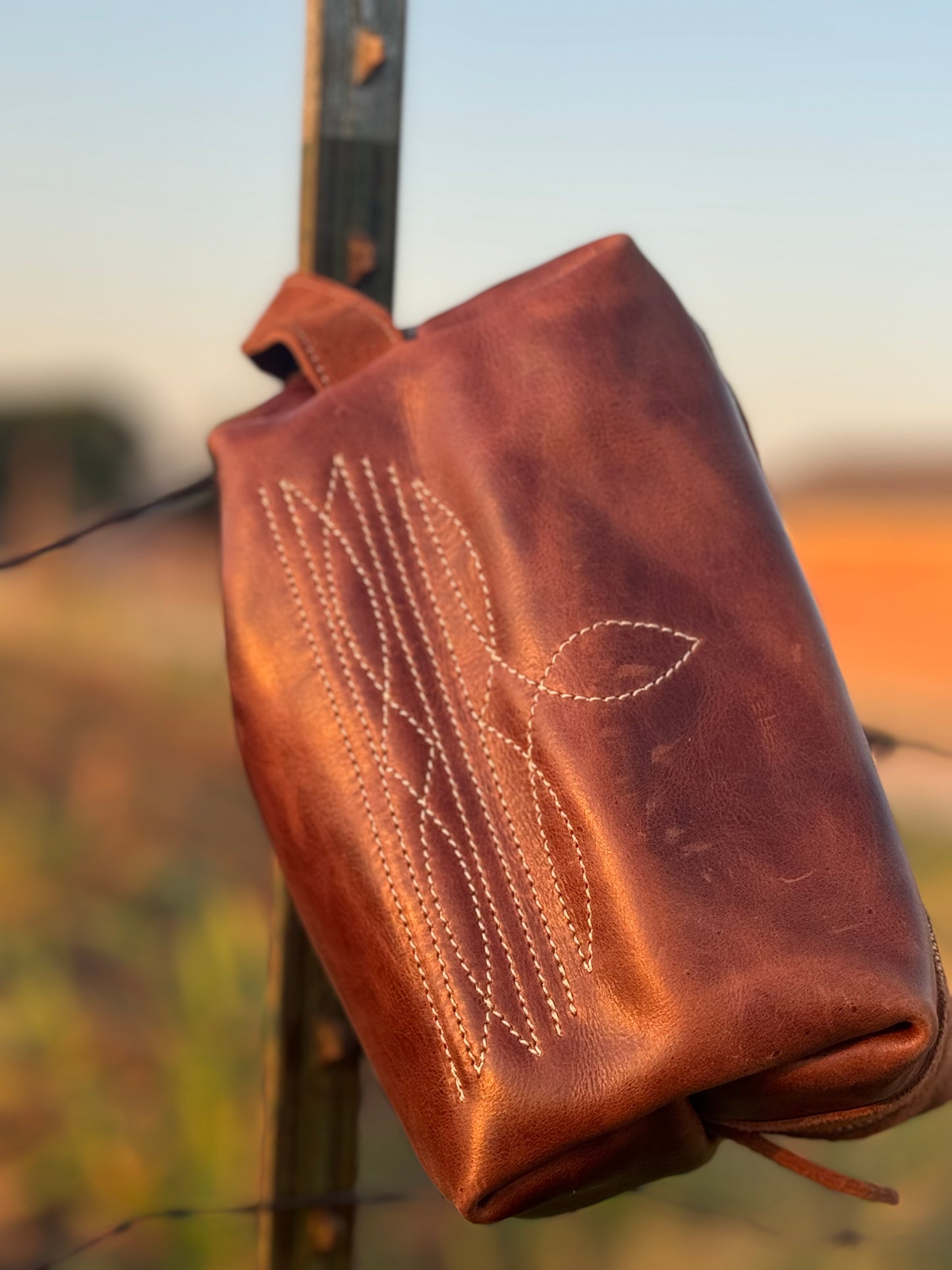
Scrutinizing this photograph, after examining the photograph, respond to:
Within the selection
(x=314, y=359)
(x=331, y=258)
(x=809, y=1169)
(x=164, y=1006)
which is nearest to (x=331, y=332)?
(x=314, y=359)

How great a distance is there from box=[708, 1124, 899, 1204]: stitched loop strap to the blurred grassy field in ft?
3.57

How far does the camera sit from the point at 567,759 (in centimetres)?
55

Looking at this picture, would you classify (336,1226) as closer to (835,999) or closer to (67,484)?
(835,999)

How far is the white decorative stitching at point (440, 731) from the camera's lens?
545mm

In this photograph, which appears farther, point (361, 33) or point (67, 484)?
point (67, 484)

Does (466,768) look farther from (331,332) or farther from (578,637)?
(331,332)

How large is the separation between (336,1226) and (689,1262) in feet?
4.22

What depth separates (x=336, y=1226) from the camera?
2.82ft

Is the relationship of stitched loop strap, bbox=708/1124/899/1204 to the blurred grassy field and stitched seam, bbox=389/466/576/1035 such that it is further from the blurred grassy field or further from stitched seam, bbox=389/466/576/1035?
the blurred grassy field

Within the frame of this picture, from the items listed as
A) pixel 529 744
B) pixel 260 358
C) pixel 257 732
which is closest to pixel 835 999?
pixel 529 744

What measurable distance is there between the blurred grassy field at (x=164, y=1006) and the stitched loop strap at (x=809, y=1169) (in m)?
1.09

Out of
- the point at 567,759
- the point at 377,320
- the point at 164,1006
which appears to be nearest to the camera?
the point at 567,759

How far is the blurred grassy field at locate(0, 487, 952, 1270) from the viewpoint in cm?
173

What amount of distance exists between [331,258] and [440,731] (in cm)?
38
